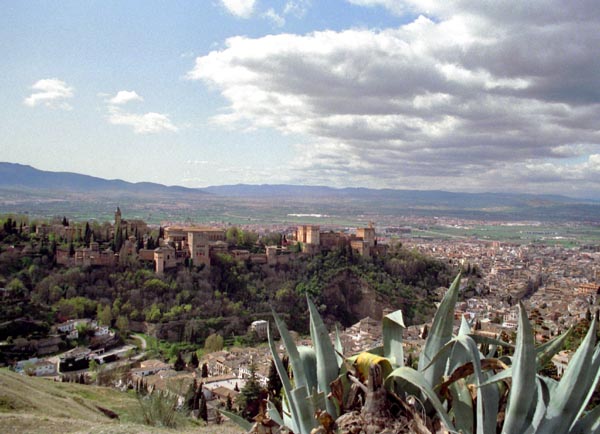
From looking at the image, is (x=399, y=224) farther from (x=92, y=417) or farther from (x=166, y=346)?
(x=92, y=417)

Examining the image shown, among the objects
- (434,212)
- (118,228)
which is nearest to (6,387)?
(118,228)

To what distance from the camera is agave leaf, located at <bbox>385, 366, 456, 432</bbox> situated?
2002mm

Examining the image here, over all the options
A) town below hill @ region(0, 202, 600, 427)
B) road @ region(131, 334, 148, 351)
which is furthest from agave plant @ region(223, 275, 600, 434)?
road @ region(131, 334, 148, 351)

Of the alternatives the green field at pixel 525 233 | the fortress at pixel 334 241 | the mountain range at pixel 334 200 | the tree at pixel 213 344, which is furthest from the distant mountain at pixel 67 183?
the tree at pixel 213 344

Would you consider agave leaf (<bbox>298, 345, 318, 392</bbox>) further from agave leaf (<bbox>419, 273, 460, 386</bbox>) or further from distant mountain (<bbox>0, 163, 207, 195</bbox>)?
distant mountain (<bbox>0, 163, 207, 195</bbox>)

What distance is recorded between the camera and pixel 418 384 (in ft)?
6.64

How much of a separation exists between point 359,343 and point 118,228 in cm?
1805

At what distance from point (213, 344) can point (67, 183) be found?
150553mm

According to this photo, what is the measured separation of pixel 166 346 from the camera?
23016mm

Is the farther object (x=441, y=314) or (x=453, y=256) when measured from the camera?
(x=453, y=256)

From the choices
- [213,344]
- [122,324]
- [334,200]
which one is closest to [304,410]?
[213,344]

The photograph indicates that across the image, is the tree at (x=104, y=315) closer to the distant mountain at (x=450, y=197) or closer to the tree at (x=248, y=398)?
the tree at (x=248, y=398)

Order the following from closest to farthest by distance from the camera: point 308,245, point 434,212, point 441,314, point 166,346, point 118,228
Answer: point 441,314, point 166,346, point 118,228, point 308,245, point 434,212

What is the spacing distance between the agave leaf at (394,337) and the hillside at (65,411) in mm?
3781
